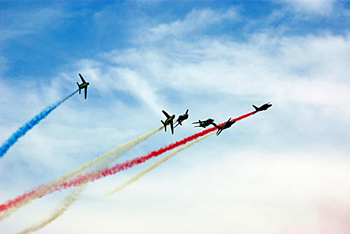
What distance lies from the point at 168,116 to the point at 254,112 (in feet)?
102

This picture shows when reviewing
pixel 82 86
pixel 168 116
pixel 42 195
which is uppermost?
pixel 82 86

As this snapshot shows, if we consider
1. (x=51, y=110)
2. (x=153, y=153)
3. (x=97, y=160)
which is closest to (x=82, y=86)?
(x=51, y=110)

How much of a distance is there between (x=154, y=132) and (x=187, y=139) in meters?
11.5

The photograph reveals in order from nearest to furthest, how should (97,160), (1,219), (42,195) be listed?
(1,219) < (42,195) < (97,160)

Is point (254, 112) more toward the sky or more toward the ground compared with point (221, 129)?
more toward the sky

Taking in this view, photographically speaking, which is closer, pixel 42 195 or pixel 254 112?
pixel 42 195

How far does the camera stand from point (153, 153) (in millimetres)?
92250

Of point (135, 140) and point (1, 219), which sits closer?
point (1, 219)

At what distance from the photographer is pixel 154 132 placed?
9512 centimetres

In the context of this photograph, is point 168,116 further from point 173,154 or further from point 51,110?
point 51,110

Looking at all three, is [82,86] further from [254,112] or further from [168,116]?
[254,112]

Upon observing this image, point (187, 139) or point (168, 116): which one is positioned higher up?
point (168, 116)

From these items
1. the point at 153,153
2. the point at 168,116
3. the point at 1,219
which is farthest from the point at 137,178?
the point at 1,219

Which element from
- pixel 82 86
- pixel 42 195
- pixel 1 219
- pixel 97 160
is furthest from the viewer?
pixel 82 86
